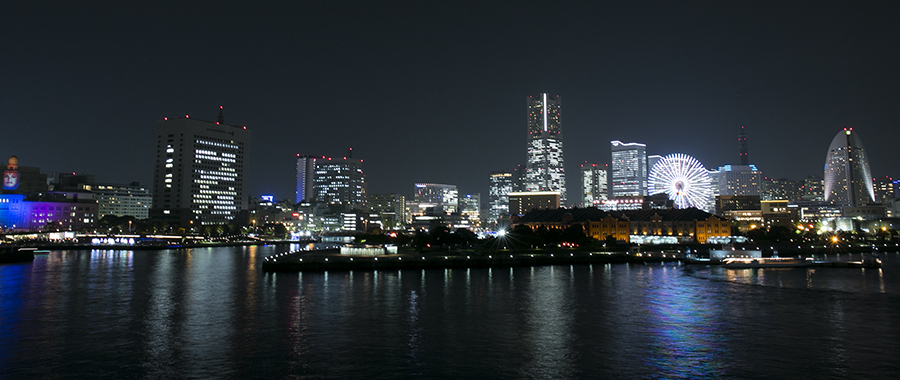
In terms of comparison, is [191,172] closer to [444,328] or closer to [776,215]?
[444,328]

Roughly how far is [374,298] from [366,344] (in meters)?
14.9

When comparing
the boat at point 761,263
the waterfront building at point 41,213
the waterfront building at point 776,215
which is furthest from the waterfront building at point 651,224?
the waterfront building at point 41,213

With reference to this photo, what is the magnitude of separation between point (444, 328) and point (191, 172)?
154m

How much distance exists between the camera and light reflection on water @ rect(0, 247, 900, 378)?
22578mm

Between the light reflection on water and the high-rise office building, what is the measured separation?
115 meters

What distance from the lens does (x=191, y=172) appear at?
163 metres

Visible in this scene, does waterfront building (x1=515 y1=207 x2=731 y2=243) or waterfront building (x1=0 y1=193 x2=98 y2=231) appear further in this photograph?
waterfront building (x1=0 y1=193 x2=98 y2=231)

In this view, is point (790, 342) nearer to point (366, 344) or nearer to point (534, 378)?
point (534, 378)

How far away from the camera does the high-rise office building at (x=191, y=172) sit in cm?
16225

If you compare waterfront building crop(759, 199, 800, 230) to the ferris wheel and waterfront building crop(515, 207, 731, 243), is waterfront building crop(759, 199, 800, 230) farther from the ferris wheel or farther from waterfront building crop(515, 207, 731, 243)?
waterfront building crop(515, 207, 731, 243)

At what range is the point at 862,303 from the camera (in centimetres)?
3988

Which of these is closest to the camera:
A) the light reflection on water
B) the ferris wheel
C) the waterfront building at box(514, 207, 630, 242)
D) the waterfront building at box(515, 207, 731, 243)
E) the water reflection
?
the water reflection

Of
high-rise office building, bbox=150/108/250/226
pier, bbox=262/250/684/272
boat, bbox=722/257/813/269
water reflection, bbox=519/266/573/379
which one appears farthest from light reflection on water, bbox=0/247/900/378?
high-rise office building, bbox=150/108/250/226

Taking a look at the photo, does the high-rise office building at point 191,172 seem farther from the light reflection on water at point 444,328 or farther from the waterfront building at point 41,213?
the light reflection on water at point 444,328
